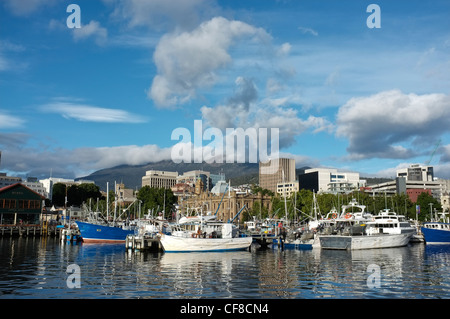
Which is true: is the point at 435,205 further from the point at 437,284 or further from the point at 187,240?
the point at 437,284

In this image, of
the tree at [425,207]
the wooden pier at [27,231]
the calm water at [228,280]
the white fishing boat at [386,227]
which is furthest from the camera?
the tree at [425,207]

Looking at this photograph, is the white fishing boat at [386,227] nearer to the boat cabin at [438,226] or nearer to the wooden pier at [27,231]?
the boat cabin at [438,226]

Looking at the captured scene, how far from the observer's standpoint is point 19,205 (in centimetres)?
13900

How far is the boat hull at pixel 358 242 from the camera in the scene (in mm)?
76688

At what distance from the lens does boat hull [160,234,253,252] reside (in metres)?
71.2

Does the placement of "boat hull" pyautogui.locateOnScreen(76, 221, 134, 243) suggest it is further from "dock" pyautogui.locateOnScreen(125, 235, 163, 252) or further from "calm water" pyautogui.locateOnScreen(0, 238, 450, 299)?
A: "calm water" pyautogui.locateOnScreen(0, 238, 450, 299)

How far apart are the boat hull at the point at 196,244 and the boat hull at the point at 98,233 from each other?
120 feet

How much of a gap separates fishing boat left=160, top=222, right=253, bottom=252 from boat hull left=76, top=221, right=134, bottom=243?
3018cm

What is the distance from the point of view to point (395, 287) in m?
35.2

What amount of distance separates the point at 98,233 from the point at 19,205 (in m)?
52.5

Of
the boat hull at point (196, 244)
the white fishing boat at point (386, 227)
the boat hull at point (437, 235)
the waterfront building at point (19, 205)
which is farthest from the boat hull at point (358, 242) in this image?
the waterfront building at point (19, 205)
